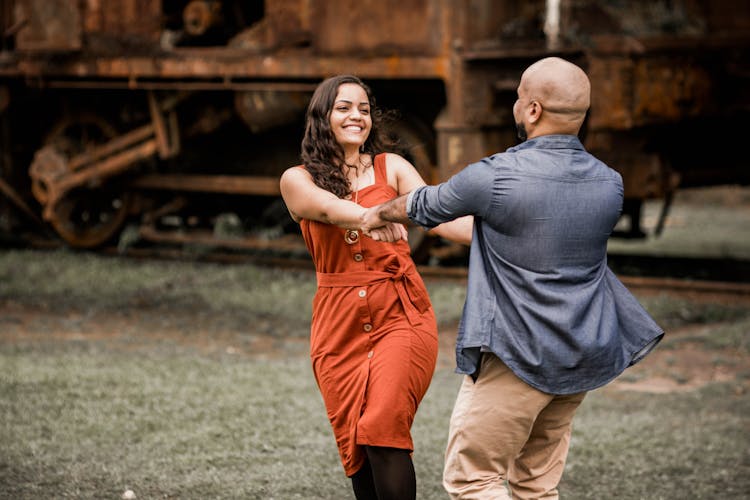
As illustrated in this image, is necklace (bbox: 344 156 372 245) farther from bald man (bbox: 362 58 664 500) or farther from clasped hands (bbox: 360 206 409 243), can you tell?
bald man (bbox: 362 58 664 500)

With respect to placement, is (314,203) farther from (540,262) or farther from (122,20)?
(122,20)

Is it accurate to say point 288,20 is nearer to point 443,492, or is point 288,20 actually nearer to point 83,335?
point 83,335

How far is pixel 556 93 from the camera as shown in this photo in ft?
11.7

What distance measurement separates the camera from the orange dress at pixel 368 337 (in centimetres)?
391

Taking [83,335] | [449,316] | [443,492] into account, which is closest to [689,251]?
[449,316]

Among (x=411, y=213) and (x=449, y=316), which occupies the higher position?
(x=411, y=213)

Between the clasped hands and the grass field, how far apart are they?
1628 millimetres

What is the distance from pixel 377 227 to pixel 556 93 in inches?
29.7

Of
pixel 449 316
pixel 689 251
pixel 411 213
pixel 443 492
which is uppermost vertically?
pixel 411 213

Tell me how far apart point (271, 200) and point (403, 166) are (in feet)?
27.4

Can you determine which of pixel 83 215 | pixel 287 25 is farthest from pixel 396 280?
pixel 83 215

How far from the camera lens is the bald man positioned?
3543 mm

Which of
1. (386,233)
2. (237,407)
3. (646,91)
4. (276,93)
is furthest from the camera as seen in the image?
(276,93)

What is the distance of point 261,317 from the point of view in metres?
9.45
